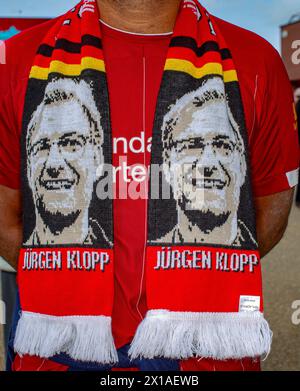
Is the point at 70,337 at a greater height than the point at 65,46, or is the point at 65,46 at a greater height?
the point at 65,46

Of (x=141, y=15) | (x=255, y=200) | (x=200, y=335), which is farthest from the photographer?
(x=255, y=200)

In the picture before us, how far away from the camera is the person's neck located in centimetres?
136

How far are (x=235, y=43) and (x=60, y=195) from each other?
0.60 metres

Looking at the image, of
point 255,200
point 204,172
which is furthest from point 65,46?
point 255,200

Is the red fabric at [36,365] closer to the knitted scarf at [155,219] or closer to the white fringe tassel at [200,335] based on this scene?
the knitted scarf at [155,219]

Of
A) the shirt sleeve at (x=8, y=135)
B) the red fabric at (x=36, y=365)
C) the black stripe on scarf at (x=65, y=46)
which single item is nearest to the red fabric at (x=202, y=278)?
the red fabric at (x=36, y=365)

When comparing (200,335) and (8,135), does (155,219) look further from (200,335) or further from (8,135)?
(8,135)

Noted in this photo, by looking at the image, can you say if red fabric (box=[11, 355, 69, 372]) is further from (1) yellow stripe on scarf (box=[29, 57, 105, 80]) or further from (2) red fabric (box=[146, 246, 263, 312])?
(1) yellow stripe on scarf (box=[29, 57, 105, 80])

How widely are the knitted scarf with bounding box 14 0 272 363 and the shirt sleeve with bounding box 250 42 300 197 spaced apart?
7cm

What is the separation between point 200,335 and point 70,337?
0.98 feet

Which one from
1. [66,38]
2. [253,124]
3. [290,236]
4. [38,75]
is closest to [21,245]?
[38,75]

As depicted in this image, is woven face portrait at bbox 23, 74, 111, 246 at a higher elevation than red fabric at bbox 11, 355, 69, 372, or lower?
higher

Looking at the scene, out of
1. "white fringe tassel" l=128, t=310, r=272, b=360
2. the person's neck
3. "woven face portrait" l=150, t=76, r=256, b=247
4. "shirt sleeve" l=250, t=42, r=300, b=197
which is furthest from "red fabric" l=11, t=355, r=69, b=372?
the person's neck

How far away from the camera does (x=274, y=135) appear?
1408 millimetres
